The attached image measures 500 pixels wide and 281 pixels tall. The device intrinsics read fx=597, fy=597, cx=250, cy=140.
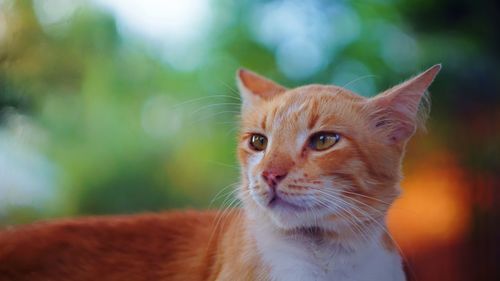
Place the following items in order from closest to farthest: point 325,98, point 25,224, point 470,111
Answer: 1. point 325,98
2. point 25,224
3. point 470,111

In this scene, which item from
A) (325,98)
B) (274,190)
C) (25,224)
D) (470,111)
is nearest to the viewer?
(274,190)

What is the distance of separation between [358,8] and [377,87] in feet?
0.68

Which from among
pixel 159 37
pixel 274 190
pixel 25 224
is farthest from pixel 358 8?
pixel 25 224

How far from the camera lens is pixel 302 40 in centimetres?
149

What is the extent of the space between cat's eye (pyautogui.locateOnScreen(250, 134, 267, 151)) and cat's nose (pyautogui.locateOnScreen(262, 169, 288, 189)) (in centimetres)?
14

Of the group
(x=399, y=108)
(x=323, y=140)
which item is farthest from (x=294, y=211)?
(x=399, y=108)

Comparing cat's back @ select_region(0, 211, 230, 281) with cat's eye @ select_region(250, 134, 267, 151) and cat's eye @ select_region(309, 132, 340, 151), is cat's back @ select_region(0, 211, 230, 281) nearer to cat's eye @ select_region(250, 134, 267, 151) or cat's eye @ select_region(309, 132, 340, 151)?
cat's eye @ select_region(250, 134, 267, 151)

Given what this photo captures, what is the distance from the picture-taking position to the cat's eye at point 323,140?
1074 mm

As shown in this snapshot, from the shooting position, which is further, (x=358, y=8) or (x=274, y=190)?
(x=358, y=8)

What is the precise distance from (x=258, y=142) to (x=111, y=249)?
40 cm

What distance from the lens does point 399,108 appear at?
111 cm

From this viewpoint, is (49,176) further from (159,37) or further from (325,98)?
(325,98)

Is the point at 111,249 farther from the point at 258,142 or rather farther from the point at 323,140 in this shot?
the point at 323,140

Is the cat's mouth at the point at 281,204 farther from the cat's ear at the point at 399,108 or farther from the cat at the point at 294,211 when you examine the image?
the cat's ear at the point at 399,108
